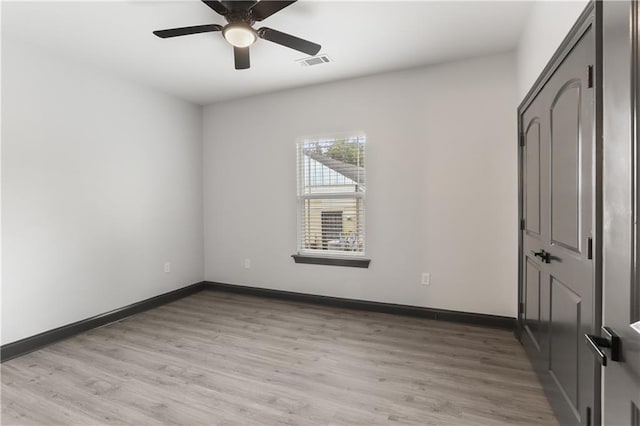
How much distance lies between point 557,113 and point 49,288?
4258mm

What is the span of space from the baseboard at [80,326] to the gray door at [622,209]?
390 cm

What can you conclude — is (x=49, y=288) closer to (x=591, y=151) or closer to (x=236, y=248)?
(x=236, y=248)

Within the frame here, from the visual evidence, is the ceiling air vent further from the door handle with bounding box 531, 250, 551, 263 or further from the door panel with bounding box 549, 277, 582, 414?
the door panel with bounding box 549, 277, 582, 414

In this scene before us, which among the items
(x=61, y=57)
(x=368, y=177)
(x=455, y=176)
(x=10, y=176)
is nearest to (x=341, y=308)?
(x=368, y=177)

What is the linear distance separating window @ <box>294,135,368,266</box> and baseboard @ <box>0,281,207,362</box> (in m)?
1.83

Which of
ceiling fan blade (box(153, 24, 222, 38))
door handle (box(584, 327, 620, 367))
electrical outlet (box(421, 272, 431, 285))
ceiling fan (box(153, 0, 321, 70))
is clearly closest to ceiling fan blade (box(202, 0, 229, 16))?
ceiling fan (box(153, 0, 321, 70))

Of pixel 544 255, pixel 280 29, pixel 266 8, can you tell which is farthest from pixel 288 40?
pixel 544 255

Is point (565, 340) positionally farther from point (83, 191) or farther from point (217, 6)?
point (83, 191)

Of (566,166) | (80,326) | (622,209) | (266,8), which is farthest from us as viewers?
(80,326)

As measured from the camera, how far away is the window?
12.5 feet

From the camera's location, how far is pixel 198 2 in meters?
2.30

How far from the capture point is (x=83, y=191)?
3.26 m

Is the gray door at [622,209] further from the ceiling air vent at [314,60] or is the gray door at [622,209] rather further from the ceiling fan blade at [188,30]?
the ceiling air vent at [314,60]

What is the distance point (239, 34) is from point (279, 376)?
2494mm
